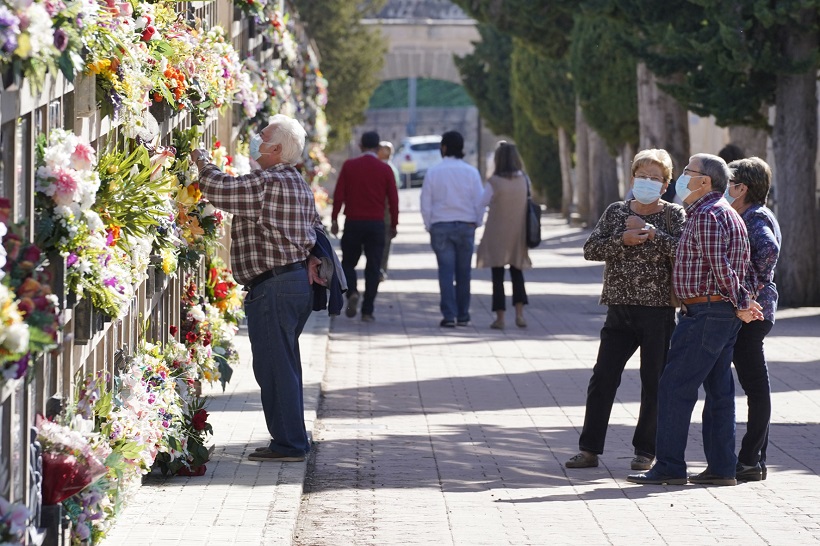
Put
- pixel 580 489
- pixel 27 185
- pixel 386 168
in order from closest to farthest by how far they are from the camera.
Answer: pixel 27 185 → pixel 580 489 → pixel 386 168

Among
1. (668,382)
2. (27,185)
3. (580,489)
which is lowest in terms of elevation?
(580,489)

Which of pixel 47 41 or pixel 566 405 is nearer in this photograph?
pixel 47 41

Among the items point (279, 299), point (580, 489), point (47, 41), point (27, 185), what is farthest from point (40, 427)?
point (580, 489)

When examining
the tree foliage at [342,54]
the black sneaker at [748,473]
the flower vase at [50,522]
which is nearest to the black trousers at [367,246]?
the black sneaker at [748,473]

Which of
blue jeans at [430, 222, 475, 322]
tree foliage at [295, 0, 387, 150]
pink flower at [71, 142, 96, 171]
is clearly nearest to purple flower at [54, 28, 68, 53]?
pink flower at [71, 142, 96, 171]

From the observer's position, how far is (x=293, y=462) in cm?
798

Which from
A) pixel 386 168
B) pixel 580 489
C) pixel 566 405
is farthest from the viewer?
pixel 386 168

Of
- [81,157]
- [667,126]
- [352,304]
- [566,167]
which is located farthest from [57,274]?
[566,167]

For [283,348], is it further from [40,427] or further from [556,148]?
[556,148]

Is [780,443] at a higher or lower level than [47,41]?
lower

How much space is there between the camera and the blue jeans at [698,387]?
7.64 m

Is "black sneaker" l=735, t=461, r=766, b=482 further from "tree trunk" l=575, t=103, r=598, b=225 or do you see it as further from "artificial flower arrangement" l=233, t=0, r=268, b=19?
"tree trunk" l=575, t=103, r=598, b=225

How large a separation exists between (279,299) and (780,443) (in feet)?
10.4

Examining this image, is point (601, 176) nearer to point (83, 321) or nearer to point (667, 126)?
point (667, 126)
